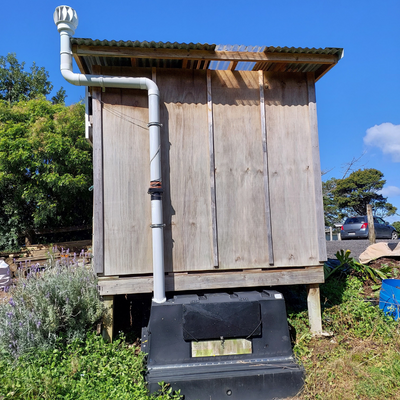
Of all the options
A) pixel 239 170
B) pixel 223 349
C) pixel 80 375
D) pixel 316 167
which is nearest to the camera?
pixel 80 375

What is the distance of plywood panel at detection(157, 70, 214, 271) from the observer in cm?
438

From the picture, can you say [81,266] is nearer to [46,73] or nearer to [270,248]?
[270,248]

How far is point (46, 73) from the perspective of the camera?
2064 centimetres

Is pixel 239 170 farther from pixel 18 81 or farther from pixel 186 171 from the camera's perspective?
pixel 18 81

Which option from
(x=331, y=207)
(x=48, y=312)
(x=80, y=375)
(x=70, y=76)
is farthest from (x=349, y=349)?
(x=331, y=207)

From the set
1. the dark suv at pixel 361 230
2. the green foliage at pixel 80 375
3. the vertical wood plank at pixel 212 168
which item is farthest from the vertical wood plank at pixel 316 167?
the dark suv at pixel 361 230

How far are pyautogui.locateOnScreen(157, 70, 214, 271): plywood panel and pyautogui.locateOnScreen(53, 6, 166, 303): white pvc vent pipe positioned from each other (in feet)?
0.77

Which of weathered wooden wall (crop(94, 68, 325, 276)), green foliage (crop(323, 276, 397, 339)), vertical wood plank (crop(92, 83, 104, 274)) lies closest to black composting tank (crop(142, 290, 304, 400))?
weathered wooden wall (crop(94, 68, 325, 276))

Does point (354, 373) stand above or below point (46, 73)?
below

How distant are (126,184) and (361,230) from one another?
54.4 feet

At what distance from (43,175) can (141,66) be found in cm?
747

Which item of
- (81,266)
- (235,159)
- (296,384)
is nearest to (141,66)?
(235,159)

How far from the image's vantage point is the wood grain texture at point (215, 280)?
4277mm

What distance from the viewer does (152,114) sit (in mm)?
4227
